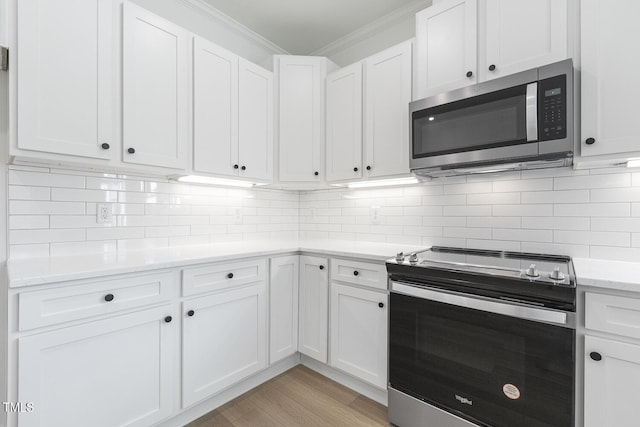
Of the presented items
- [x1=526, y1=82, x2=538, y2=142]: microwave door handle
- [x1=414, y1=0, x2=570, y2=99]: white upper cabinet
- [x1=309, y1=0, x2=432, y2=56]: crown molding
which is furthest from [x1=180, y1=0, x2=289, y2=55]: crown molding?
[x1=526, y1=82, x2=538, y2=142]: microwave door handle

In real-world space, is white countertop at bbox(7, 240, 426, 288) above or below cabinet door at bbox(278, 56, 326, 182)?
below

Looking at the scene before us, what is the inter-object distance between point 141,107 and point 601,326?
240cm

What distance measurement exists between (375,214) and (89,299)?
1.90m

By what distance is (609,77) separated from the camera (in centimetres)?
130

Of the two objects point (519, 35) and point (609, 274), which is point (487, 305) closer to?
point (609, 274)

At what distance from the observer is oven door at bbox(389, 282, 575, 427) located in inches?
46.1

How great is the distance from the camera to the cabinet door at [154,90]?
1.62m

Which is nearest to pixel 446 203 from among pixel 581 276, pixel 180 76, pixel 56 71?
pixel 581 276

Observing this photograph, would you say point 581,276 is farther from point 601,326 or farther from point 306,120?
point 306,120

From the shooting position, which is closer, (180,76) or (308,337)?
(180,76)

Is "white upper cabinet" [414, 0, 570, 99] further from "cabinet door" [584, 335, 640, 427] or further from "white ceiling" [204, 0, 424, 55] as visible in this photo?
"cabinet door" [584, 335, 640, 427]

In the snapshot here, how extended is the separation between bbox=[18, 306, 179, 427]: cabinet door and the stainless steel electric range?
1.22 m

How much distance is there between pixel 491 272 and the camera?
4.28 ft

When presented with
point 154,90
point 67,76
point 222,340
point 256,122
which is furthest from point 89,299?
point 256,122
